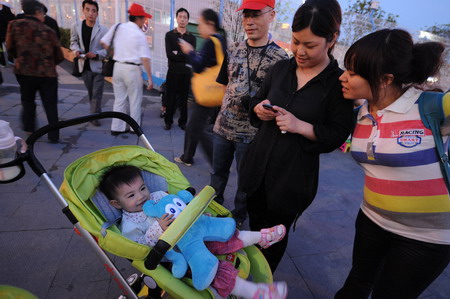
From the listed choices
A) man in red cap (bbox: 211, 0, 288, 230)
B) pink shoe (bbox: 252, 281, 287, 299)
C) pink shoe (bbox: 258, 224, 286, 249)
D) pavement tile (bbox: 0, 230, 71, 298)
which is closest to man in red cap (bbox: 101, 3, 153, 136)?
man in red cap (bbox: 211, 0, 288, 230)

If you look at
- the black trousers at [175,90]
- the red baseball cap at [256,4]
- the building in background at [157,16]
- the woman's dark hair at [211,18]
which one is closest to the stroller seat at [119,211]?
the red baseball cap at [256,4]

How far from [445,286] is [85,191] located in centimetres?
309

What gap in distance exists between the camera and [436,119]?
118cm

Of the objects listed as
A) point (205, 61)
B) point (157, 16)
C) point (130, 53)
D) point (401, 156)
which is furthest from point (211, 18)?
point (157, 16)

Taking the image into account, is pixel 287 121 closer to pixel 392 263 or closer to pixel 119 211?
pixel 392 263

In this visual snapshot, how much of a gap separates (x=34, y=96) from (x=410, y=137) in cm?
452

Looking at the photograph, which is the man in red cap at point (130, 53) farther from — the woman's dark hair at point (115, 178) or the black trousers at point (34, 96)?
the woman's dark hair at point (115, 178)

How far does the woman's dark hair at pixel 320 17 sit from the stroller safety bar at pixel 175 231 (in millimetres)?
1047

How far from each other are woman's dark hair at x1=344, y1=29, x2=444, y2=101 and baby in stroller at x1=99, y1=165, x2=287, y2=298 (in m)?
1.04

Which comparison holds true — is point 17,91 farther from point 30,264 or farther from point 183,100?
point 30,264

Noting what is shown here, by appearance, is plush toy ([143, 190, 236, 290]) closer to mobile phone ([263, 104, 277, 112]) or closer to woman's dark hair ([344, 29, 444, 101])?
mobile phone ([263, 104, 277, 112])

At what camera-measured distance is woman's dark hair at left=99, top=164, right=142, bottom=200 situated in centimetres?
169

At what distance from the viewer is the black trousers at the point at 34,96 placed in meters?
3.69

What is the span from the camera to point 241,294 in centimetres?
143
